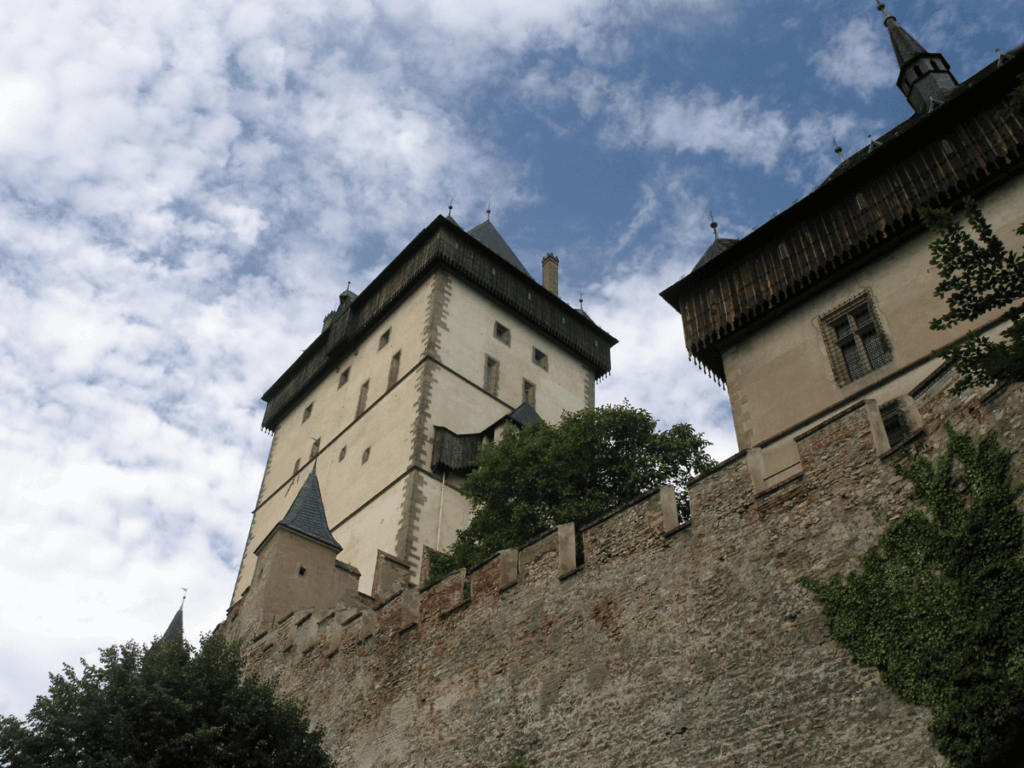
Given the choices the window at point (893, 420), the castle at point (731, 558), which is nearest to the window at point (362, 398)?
the castle at point (731, 558)

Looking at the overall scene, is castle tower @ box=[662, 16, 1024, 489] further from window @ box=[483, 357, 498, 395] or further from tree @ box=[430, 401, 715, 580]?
window @ box=[483, 357, 498, 395]

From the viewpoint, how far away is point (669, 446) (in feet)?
63.9

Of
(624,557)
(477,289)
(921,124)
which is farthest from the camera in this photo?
(477,289)

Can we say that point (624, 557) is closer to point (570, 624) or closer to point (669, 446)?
point (570, 624)

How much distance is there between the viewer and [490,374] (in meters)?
31.7

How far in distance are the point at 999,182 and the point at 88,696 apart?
49.3ft

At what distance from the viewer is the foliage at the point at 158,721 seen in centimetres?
1085

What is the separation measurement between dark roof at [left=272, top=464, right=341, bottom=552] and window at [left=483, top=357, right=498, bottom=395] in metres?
9.58

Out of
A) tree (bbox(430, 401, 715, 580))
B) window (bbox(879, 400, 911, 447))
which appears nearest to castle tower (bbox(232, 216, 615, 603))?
tree (bbox(430, 401, 715, 580))

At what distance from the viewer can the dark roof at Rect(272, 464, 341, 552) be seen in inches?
826

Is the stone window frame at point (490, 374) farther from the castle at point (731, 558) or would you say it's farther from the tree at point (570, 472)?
the tree at point (570, 472)

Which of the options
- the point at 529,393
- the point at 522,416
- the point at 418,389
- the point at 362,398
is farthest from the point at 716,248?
the point at 362,398

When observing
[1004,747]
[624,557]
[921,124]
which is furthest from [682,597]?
[921,124]

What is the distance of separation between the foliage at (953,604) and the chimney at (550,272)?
99.6 ft
